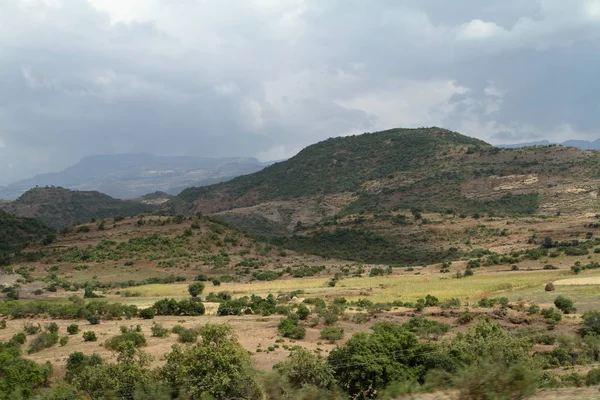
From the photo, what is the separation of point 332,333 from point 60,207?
6860 inches

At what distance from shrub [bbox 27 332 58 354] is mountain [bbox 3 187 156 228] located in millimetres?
138703

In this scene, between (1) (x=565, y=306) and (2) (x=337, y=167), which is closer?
(1) (x=565, y=306)

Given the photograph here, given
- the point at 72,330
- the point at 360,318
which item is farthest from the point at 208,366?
the point at 360,318

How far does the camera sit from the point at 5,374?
20.2 metres

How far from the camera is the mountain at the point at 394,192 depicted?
89.3 metres

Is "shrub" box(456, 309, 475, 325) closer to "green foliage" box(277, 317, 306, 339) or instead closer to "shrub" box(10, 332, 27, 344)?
"green foliage" box(277, 317, 306, 339)

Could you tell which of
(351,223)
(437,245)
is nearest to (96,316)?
(437,245)

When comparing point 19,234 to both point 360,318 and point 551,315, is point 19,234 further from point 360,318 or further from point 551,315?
point 551,315

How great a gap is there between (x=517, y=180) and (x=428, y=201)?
20.6 meters

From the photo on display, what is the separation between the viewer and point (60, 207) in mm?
176625

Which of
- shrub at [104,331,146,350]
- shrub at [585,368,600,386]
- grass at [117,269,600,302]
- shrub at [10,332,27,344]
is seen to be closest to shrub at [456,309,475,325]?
grass at [117,269,600,302]

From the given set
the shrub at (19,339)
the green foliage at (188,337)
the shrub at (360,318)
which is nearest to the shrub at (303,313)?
the shrub at (360,318)

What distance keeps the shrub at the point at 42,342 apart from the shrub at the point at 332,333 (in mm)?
16162

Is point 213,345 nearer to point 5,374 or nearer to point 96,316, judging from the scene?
point 5,374
